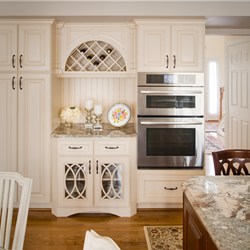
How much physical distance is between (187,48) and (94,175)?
1694 mm

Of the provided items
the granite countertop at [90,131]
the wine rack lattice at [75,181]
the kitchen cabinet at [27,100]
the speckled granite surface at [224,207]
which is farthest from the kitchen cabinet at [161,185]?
the speckled granite surface at [224,207]

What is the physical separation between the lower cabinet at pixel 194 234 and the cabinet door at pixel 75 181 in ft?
6.04

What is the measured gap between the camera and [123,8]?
343cm

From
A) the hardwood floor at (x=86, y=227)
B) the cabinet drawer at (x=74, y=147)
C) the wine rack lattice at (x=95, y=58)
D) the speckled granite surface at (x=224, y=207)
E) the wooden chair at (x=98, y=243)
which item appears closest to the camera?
the wooden chair at (x=98, y=243)

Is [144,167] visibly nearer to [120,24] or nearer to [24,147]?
[24,147]

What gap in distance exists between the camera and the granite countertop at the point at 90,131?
3.50m

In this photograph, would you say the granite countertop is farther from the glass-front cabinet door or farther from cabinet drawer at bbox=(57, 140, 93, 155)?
the glass-front cabinet door

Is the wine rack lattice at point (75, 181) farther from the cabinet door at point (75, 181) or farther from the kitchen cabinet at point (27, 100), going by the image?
the kitchen cabinet at point (27, 100)

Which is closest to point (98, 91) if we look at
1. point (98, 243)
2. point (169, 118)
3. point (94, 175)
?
point (169, 118)

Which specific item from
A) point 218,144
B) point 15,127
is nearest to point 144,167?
point 15,127

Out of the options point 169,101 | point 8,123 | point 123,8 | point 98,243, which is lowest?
point 98,243

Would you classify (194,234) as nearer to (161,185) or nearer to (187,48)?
(161,185)

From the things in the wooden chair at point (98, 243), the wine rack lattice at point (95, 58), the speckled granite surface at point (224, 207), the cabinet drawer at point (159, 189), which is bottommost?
the cabinet drawer at point (159, 189)

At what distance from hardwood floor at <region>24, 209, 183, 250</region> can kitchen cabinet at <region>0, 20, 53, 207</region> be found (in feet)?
1.25
